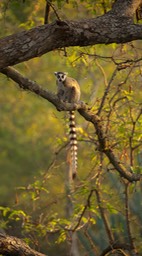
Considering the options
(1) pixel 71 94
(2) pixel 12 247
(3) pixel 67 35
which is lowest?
(2) pixel 12 247

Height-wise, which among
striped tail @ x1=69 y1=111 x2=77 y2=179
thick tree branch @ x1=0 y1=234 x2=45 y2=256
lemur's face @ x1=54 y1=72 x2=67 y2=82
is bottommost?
thick tree branch @ x1=0 y1=234 x2=45 y2=256

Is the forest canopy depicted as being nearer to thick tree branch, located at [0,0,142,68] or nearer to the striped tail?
thick tree branch, located at [0,0,142,68]

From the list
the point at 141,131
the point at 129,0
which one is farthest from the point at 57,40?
the point at 141,131

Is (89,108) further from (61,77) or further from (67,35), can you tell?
(61,77)

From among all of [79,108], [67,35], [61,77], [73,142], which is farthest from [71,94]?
[67,35]

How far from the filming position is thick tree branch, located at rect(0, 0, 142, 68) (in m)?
5.64

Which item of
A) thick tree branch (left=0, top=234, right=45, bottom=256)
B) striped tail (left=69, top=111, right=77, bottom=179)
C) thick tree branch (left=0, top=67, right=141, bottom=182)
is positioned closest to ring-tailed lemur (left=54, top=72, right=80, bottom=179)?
striped tail (left=69, top=111, right=77, bottom=179)

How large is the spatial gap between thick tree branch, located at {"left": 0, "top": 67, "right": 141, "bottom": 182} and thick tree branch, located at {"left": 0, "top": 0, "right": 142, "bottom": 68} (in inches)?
43.6

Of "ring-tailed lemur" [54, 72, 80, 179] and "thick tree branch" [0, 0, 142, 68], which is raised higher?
"thick tree branch" [0, 0, 142, 68]

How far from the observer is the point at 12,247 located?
6.48 metres

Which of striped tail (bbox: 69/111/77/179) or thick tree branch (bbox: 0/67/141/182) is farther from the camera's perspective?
striped tail (bbox: 69/111/77/179)

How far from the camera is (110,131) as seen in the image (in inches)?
334

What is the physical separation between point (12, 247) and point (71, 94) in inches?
113

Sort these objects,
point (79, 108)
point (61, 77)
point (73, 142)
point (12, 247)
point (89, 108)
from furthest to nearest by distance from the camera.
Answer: point (61, 77) → point (73, 142) → point (89, 108) → point (79, 108) → point (12, 247)
